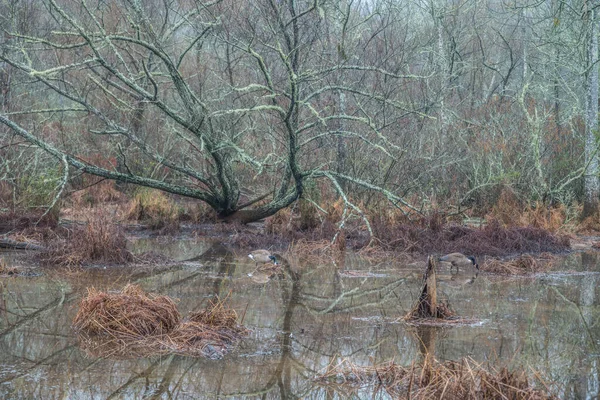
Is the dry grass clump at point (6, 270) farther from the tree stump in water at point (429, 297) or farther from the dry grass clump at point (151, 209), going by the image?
the tree stump in water at point (429, 297)

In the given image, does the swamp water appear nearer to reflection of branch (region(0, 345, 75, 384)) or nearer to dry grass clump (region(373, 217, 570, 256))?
reflection of branch (region(0, 345, 75, 384))

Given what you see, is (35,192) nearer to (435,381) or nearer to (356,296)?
(356,296)

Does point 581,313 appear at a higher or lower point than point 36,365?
higher

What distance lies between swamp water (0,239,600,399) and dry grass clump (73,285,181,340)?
0.97ft

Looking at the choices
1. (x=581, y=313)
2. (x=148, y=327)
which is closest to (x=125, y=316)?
(x=148, y=327)

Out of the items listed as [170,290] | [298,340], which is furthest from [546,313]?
[170,290]

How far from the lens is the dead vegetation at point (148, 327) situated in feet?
25.2

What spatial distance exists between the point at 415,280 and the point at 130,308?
18.0 feet

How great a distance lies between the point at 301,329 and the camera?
28.7ft

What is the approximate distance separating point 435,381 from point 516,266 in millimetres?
7662

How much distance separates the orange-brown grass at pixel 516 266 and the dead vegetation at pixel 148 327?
635 centimetres

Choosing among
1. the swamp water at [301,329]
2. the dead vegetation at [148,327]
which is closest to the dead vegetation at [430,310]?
the swamp water at [301,329]

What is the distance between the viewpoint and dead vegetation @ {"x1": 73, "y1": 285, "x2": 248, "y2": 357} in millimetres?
7691

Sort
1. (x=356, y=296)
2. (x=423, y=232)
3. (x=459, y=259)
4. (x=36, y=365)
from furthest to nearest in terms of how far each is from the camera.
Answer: (x=423, y=232), (x=459, y=259), (x=356, y=296), (x=36, y=365)
